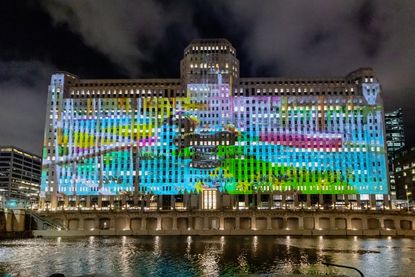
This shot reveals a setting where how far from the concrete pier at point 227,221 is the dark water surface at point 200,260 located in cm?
5091

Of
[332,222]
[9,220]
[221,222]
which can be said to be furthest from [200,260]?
[332,222]

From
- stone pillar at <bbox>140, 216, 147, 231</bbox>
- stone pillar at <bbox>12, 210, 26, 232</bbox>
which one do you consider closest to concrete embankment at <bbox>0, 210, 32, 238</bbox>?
stone pillar at <bbox>12, 210, 26, 232</bbox>

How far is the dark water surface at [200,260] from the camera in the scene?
Answer: 68.4 meters

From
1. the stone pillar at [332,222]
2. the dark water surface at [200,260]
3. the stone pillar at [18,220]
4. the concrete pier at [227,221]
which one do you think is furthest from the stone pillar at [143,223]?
the stone pillar at [332,222]

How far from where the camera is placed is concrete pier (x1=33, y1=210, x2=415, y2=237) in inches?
6147

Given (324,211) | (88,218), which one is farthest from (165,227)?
(324,211)

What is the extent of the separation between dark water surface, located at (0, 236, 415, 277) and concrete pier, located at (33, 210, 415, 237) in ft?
167

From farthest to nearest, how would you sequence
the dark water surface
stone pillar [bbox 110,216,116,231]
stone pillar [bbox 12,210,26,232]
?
stone pillar [bbox 110,216,116,231] < stone pillar [bbox 12,210,26,232] < the dark water surface

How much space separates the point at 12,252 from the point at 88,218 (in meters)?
70.6

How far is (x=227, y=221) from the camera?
166750 mm

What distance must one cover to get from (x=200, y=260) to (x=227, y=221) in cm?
8528

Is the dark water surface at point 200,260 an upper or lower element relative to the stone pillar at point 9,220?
lower

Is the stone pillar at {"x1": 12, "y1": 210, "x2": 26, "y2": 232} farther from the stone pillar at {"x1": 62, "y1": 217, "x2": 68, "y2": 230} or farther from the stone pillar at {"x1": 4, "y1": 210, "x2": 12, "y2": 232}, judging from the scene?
the stone pillar at {"x1": 62, "y1": 217, "x2": 68, "y2": 230}

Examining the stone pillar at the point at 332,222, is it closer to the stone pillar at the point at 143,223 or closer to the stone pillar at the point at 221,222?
the stone pillar at the point at 221,222
